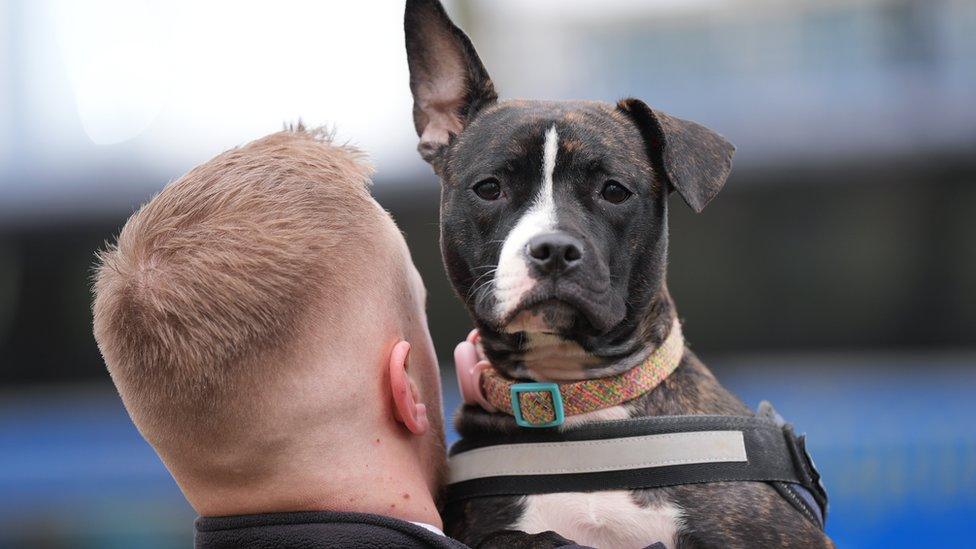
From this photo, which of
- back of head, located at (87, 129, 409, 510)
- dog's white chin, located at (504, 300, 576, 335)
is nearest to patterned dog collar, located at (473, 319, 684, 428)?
dog's white chin, located at (504, 300, 576, 335)

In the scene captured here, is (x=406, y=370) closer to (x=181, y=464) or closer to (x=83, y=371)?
(x=181, y=464)

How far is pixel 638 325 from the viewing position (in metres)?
2.65

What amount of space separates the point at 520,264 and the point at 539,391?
313mm

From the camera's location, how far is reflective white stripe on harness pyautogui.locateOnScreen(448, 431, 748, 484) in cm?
235

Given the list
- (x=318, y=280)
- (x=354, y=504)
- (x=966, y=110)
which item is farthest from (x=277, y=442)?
(x=966, y=110)

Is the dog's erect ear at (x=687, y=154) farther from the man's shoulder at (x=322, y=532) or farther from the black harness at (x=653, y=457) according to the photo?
the man's shoulder at (x=322, y=532)

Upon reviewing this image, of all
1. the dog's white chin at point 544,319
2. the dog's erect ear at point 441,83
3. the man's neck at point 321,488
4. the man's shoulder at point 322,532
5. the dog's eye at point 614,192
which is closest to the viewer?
the man's shoulder at point 322,532

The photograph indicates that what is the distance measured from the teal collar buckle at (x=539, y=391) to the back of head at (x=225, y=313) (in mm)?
529

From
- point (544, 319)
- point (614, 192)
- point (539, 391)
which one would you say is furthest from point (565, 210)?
point (539, 391)

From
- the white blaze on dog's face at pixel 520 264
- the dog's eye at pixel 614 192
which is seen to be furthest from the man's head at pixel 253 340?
the dog's eye at pixel 614 192

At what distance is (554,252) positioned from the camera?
2381 mm

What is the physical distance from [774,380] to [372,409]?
4.14 m

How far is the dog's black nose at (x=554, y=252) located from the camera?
2379 millimetres

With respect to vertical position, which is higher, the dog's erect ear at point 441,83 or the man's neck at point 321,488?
the dog's erect ear at point 441,83
